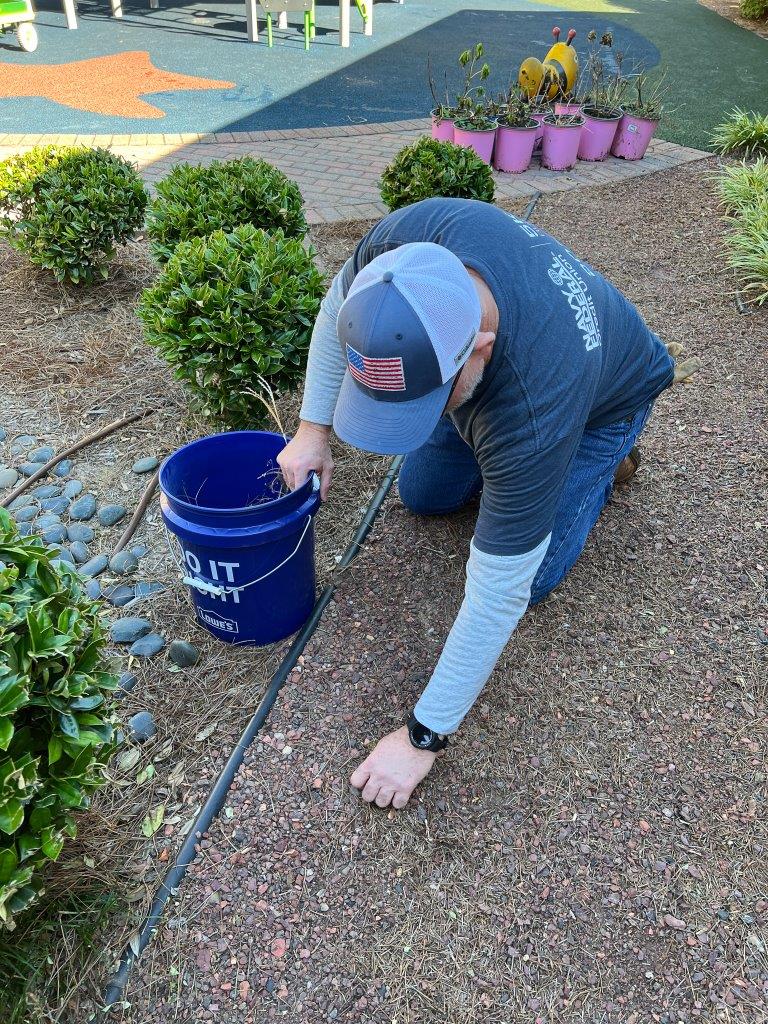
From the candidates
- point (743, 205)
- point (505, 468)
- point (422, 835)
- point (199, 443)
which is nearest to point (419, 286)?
point (505, 468)

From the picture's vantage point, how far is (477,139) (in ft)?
17.0

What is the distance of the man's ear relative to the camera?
1.36 meters

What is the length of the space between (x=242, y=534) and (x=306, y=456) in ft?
1.01

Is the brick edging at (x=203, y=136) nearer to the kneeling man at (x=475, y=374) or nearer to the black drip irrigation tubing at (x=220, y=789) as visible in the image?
the black drip irrigation tubing at (x=220, y=789)

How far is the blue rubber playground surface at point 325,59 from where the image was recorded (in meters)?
6.44

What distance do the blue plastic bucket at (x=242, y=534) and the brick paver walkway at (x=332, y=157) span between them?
305cm

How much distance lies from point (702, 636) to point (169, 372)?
2.44 meters

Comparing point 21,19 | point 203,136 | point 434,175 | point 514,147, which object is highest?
point 434,175

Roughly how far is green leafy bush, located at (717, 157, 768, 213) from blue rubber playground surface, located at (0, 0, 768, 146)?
158cm

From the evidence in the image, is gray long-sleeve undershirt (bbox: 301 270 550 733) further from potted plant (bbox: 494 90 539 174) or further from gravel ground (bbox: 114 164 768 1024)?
potted plant (bbox: 494 90 539 174)

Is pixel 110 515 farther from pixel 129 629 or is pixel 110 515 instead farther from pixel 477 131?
pixel 477 131

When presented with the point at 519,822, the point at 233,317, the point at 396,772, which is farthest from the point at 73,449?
the point at 519,822

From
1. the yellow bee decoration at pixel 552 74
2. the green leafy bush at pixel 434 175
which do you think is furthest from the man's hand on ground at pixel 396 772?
the yellow bee decoration at pixel 552 74

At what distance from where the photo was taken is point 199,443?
2.05 metres
